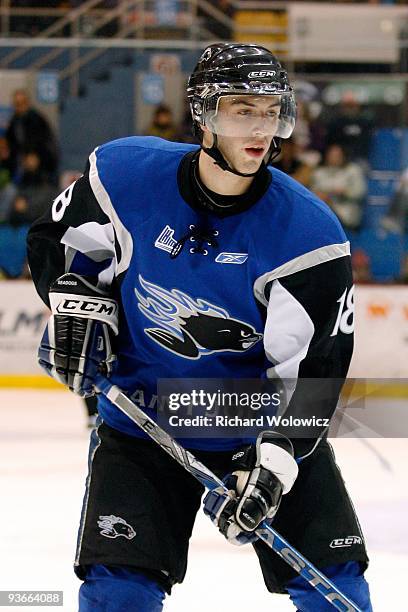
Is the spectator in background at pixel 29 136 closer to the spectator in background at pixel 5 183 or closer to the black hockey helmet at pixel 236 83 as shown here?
the spectator in background at pixel 5 183

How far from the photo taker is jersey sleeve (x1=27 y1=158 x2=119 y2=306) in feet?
7.30

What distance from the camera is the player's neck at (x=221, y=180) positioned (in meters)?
2.13

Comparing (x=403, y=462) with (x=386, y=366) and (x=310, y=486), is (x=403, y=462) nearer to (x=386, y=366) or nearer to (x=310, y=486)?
(x=310, y=486)

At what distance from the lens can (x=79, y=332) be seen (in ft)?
7.48

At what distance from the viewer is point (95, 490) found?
2.12 m

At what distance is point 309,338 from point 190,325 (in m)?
0.23

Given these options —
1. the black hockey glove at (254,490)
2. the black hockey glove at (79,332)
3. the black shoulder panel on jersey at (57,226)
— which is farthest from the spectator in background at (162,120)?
the black hockey glove at (254,490)

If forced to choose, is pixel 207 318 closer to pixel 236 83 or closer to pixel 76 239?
pixel 76 239

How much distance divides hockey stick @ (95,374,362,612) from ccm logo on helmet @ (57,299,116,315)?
0.15 metres

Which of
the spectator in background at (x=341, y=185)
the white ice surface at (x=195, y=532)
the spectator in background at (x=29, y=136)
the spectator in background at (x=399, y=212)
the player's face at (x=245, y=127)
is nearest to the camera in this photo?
the player's face at (x=245, y=127)

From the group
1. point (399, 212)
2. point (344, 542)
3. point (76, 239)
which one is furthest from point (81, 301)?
point (399, 212)

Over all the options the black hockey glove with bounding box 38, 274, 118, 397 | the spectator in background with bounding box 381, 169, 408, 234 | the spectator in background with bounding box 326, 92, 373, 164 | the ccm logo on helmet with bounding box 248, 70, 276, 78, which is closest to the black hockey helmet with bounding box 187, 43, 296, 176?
the ccm logo on helmet with bounding box 248, 70, 276, 78

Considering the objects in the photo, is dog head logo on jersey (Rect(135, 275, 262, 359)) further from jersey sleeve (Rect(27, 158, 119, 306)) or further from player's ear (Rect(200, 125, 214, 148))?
player's ear (Rect(200, 125, 214, 148))

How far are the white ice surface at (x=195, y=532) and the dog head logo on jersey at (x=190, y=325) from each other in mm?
723
